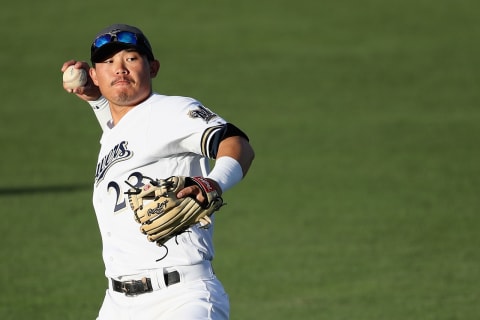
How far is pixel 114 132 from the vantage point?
5.07 m

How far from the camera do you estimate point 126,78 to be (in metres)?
4.95

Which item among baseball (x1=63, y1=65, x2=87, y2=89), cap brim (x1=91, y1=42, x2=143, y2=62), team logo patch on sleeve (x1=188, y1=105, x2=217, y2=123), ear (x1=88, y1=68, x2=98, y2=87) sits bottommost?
team logo patch on sleeve (x1=188, y1=105, x2=217, y2=123)

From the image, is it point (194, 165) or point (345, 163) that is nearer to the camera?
point (194, 165)

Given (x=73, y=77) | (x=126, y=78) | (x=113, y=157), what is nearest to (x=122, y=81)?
→ (x=126, y=78)

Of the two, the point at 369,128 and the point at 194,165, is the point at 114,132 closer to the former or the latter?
the point at 194,165

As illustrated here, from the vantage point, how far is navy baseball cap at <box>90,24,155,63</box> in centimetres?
496

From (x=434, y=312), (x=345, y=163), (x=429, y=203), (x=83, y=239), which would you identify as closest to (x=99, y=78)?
(x=434, y=312)

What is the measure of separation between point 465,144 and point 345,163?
223 cm

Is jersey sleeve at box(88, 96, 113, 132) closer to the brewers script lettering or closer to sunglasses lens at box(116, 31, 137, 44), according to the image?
the brewers script lettering

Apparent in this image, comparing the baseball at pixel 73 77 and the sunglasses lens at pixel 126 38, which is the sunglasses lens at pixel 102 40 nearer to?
the sunglasses lens at pixel 126 38

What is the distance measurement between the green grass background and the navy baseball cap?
3899 millimetres

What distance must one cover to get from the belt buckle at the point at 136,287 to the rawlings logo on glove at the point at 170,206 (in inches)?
18.3

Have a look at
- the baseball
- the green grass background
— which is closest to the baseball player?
the baseball

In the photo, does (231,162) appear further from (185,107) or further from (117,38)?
(117,38)
